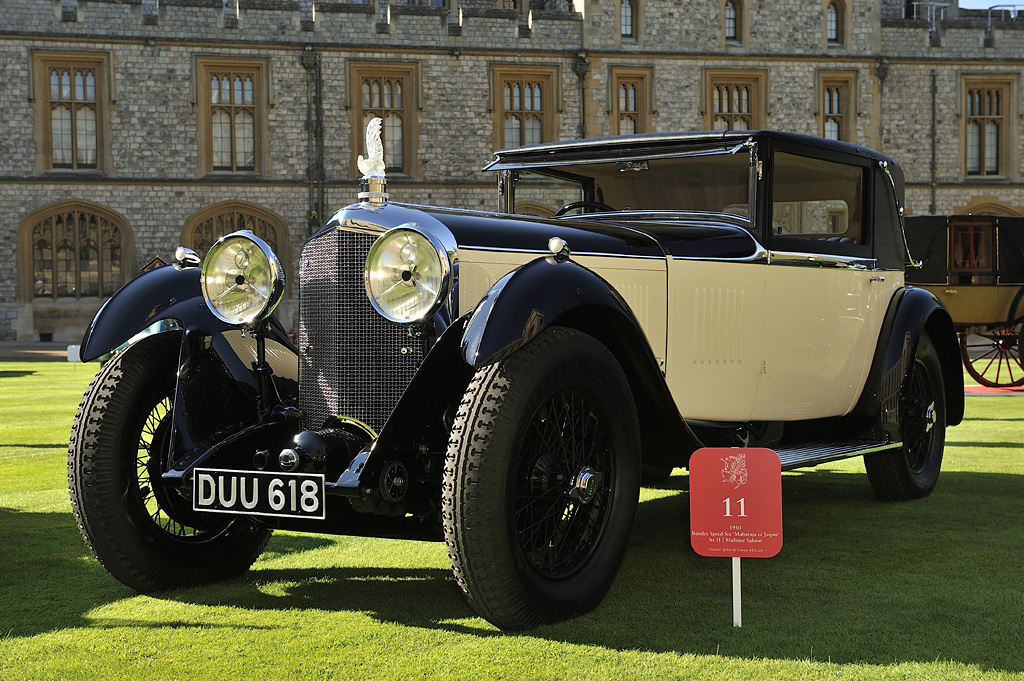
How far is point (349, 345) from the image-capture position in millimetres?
3422

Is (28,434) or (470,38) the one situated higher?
(470,38)

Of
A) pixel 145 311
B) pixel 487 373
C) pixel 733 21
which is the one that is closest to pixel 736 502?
pixel 487 373

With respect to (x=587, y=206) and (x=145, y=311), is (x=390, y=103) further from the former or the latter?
(x=145, y=311)

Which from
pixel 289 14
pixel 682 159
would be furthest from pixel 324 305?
pixel 289 14

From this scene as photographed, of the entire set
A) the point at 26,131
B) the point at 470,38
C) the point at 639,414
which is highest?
the point at 470,38

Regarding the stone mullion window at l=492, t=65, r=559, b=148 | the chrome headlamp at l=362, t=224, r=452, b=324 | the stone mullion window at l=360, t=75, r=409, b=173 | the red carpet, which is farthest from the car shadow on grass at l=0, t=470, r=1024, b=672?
the stone mullion window at l=492, t=65, r=559, b=148

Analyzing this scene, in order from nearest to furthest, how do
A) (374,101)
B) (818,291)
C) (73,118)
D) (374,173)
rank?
A: (374,173) < (818,291) < (73,118) < (374,101)

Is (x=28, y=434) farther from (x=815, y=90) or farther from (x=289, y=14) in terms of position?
(x=815, y=90)

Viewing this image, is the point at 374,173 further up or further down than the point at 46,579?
further up

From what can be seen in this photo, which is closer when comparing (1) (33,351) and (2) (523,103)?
(1) (33,351)

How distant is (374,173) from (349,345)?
2.16 ft

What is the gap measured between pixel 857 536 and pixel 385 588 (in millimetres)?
2119

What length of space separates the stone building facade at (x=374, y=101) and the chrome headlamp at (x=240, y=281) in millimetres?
20934

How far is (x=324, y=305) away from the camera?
348 cm
